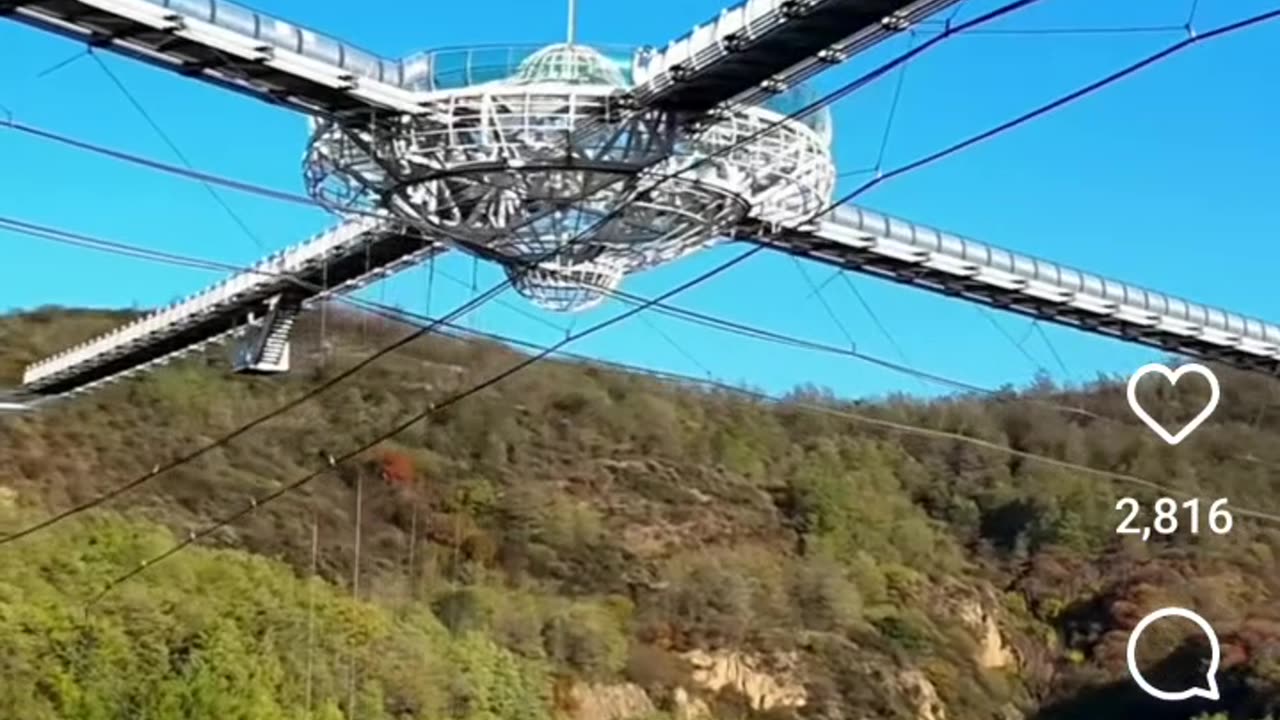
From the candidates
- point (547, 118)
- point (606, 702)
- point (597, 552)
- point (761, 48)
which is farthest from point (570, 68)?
point (597, 552)

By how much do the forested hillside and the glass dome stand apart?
51.9 feet

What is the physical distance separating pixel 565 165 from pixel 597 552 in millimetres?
30116

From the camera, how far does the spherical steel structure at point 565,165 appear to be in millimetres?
10008

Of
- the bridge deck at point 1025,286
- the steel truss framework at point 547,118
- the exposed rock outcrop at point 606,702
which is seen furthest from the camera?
the exposed rock outcrop at point 606,702

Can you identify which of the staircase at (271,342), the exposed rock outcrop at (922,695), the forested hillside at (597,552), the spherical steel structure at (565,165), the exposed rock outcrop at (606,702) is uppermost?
the spherical steel structure at (565,165)

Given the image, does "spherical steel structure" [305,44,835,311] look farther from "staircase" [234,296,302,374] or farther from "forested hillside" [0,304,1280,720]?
"forested hillside" [0,304,1280,720]

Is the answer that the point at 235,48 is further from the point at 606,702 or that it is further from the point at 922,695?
the point at 922,695

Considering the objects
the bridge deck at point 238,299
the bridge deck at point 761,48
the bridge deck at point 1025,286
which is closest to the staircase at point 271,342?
the bridge deck at point 238,299

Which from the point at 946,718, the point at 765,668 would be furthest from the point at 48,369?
the point at 946,718

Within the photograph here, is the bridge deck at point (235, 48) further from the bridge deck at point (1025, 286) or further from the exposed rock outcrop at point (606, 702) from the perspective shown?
Answer: the exposed rock outcrop at point (606, 702)

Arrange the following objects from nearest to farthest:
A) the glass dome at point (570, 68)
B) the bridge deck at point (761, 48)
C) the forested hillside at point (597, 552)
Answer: the bridge deck at point (761, 48) < the glass dome at point (570, 68) < the forested hillside at point (597, 552)

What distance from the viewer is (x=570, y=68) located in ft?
33.4

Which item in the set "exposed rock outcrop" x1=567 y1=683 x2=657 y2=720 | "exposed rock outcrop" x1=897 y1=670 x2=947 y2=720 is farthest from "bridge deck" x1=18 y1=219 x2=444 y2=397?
"exposed rock outcrop" x1=897 y1=670 x2=947 y2=720

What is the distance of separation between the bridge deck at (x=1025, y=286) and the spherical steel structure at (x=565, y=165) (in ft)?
5.69
